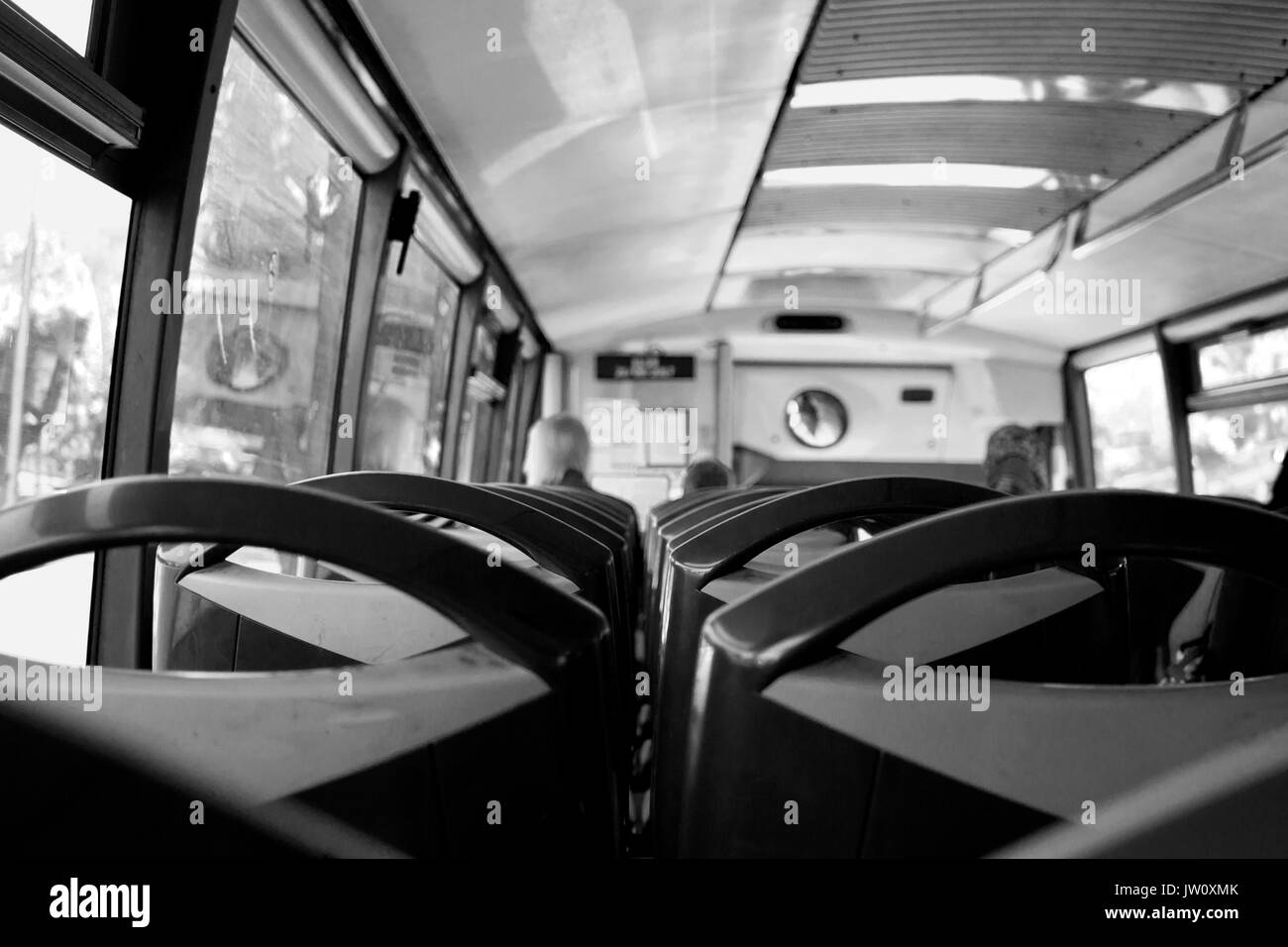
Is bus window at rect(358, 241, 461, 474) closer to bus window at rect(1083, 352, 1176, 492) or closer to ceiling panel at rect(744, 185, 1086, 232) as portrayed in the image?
ceiling panel at rect(744, 185, 1086, 232)

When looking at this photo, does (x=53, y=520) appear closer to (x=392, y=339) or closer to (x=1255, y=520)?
(x=1255, y=520)

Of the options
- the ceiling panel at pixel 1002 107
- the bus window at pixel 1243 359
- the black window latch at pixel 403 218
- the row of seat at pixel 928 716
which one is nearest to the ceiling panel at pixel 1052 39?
the ceiling panel at pixel 1002 107

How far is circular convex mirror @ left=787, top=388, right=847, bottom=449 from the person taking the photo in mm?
10703

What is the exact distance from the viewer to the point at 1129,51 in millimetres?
3807

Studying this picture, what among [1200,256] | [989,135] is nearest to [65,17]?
[989,135]

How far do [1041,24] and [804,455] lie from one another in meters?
7.26

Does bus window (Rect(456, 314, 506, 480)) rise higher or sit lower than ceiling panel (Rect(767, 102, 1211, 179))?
lower

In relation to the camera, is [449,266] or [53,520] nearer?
[53,520]

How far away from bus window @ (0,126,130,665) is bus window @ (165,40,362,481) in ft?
0.57

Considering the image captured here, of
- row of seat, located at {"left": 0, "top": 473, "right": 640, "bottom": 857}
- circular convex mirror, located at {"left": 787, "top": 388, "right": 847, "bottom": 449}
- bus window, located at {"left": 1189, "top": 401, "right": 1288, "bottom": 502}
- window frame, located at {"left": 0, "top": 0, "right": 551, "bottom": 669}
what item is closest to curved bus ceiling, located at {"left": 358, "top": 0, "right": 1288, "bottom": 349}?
bus window, located at {"left": 1189, "top": 401, "right": 1288, "bottom": 502}

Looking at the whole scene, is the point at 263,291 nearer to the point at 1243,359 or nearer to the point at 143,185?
the point at 143,185

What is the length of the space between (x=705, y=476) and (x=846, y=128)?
1.91m

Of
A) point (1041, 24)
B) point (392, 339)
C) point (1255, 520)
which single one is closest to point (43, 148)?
point (1255, 520)

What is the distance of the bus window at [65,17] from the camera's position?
169cm
